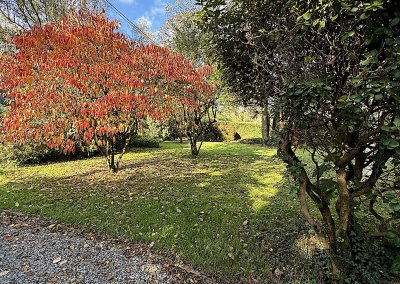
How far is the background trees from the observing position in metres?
1.62

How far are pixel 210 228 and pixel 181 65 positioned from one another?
378cm

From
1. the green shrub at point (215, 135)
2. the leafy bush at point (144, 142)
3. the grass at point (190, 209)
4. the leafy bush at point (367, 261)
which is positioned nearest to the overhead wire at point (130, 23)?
the leafy bush at point (144, 142)

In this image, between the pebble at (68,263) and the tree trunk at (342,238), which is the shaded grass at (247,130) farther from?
the tree trunk at (342,238)

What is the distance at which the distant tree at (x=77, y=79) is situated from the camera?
173 inches

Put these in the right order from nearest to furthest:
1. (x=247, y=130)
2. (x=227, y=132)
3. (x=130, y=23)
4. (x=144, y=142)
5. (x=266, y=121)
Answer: (x=266, y=121)
(x=144, y=142)
(x=130, y=23)
(x=227, y=132)
(x=247, y=130)

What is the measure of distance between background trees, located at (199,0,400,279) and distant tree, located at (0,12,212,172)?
8.17ft

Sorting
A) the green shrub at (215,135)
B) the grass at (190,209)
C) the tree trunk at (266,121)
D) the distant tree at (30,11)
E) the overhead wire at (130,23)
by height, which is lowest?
the grass at (190,209)

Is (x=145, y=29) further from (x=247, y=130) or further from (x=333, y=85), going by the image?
(x=333, y=85)

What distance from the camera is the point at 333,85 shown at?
1.90 meters

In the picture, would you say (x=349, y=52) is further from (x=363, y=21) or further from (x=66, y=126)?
(x=66, y=126)

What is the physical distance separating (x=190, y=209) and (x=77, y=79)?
9.46 feet

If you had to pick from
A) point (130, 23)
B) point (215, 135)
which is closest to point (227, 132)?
point (215, 135)

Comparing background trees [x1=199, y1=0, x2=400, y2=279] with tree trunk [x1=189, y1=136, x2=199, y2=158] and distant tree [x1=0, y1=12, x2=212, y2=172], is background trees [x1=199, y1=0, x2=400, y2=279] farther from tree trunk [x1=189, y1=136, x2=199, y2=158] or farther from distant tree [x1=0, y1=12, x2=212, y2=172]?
tree trunk [x1=189, y1=136, x2=199, y2=158]

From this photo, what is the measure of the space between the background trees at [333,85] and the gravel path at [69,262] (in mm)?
1595
